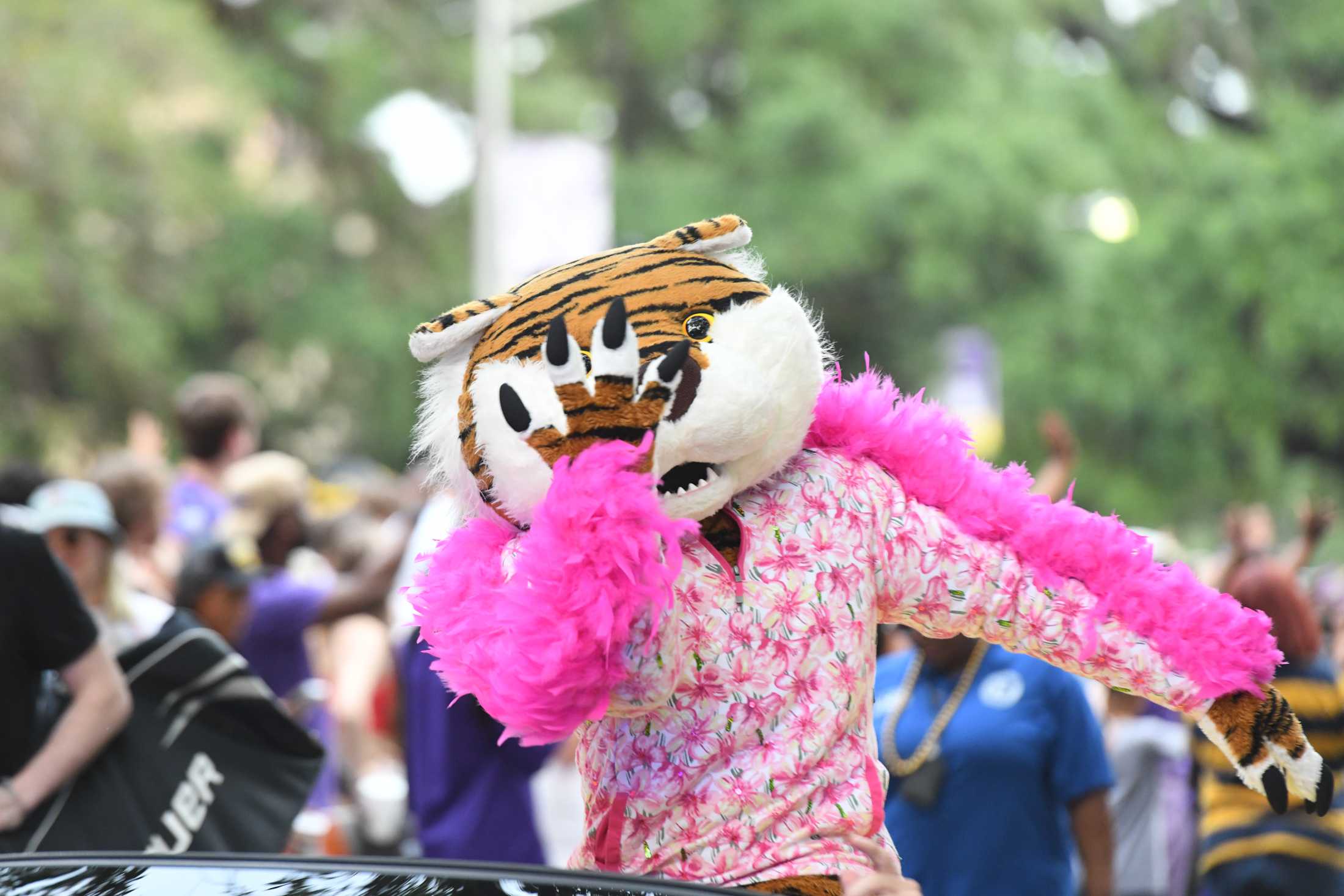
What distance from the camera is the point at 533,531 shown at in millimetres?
2193

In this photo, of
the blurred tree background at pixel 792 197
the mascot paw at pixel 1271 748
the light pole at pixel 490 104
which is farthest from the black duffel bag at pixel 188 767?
the blurred tree background at pixel 792 197

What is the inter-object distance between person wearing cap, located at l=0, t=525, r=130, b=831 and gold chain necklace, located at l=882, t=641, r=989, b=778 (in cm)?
174

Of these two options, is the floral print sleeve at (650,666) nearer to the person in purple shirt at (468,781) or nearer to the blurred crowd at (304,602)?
the blurred crowd at (304,602)

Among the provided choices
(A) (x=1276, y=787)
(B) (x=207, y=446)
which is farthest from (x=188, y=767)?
(B) (x=207, y=446)

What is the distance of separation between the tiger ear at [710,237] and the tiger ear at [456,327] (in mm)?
268

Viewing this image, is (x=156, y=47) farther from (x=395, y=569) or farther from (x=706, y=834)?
(x=706, y=834)

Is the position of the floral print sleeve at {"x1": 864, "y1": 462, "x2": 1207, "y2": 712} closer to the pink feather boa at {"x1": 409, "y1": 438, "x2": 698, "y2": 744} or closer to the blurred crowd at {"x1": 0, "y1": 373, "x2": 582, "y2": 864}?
the pink feather boa at {"x1": 409, "y1": 438, "x2": 698, "y2": 744}

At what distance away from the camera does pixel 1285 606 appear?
471 centimetres

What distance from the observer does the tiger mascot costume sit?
218 centimetres

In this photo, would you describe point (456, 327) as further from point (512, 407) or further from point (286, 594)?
point (286, 594)

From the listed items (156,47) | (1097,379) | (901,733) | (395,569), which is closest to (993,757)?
(901,733)

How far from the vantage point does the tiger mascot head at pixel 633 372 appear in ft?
7.51

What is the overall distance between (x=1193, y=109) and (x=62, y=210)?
12.7m

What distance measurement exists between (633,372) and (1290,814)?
3268mm
